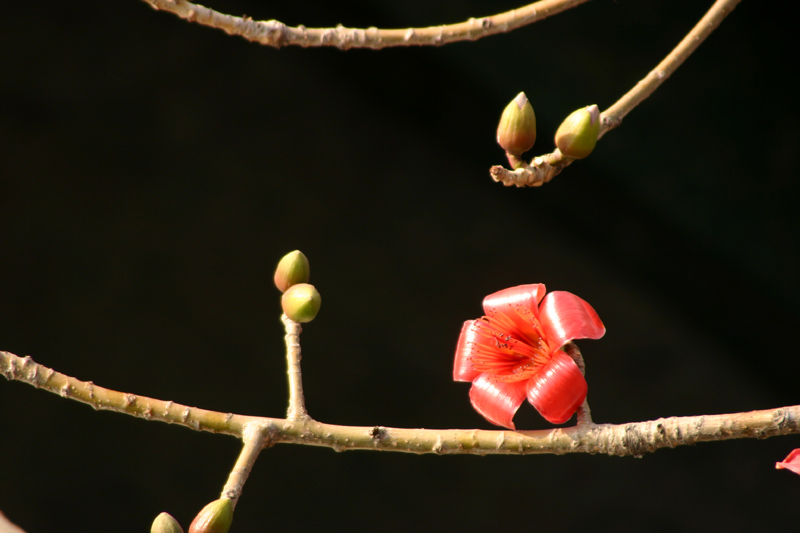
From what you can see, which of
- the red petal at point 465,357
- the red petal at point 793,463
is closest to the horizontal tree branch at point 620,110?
the red petal at point 465,357

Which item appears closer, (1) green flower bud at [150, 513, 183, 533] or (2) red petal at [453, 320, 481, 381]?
(1) green flower bud at [150, 513, 183, 533]

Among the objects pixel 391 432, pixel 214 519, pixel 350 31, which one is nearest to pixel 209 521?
pixel 214 519

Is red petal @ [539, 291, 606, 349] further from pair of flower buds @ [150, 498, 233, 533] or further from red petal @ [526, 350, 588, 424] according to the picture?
pair of flower buds @ [150, 498, 233, 533]

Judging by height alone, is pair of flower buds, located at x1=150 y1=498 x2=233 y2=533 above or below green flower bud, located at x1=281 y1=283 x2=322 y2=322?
below

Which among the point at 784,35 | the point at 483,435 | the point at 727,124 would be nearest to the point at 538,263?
the point at 727,124

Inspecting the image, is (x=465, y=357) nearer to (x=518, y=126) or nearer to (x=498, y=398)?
(x=498, y=398)

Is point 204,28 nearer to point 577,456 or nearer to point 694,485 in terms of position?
point 577,456

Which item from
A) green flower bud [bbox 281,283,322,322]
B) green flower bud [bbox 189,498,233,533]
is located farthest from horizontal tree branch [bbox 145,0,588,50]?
green flower bud [bbox 189,498,233,533]
